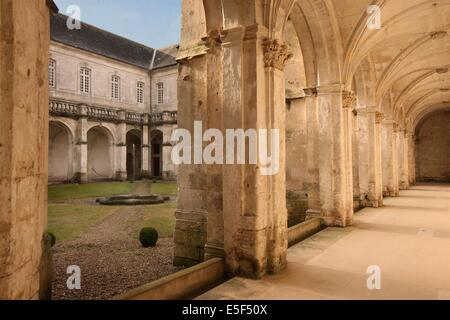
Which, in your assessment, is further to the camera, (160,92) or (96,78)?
(160,92)

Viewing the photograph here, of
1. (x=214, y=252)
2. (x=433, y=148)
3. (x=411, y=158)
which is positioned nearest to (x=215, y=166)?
(x=214, y=252)

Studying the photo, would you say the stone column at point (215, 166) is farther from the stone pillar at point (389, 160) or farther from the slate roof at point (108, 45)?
the slate roof at point (108, 45)

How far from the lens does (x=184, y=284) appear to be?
394 cm

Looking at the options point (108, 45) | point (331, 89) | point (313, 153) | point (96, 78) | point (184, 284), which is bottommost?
point (184, 284)

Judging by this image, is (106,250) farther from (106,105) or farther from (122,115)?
(106,105)

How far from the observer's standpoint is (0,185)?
6.81ft

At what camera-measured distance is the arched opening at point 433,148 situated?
2847 centimetres

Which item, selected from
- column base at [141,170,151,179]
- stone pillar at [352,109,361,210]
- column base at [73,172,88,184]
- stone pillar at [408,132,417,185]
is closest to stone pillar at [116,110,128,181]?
column base at [141,170,151,179]

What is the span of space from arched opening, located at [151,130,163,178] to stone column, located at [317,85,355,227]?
85.9 feet

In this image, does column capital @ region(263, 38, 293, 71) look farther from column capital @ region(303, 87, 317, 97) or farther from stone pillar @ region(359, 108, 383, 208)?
stone pillar @ region(359, 108, 383, 208)

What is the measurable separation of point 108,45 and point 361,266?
3151 centimetres

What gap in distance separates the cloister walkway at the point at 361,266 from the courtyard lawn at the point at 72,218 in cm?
616

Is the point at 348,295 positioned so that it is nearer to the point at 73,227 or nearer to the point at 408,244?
the point at 408,244

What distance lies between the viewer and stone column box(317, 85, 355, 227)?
27.6ft
